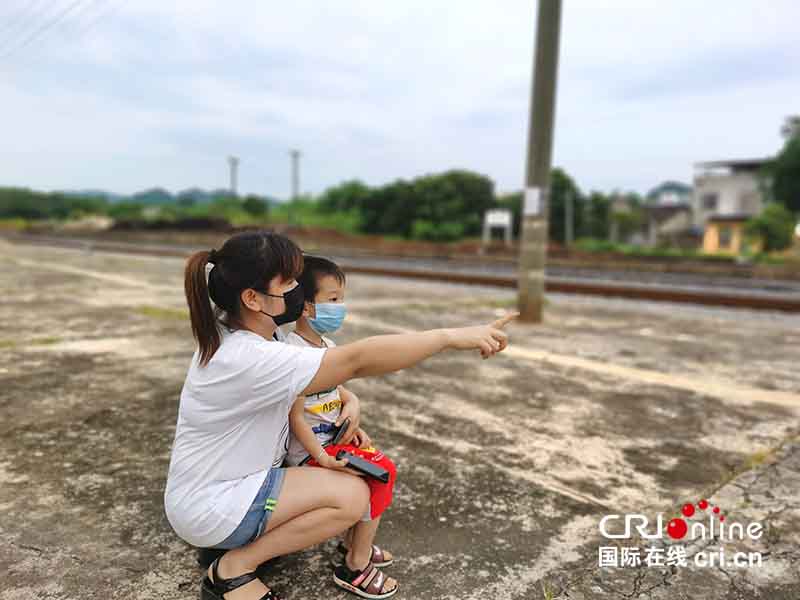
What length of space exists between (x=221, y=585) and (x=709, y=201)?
53611 millimetres

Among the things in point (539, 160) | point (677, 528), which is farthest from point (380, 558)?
point (539, 160)

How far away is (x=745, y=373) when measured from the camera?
5414 millimetres

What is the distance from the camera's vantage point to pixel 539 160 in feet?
25.0

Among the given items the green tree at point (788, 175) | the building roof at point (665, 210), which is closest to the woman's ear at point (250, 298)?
the green tree at point (788, 175)

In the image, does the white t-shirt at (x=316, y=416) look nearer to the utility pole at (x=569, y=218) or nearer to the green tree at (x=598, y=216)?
the utility pole at (x=569, y=218)

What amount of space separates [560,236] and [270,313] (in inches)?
1711

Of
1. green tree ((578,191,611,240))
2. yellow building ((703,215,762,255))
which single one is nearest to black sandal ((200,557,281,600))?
yellow building ((703,215,762,255))

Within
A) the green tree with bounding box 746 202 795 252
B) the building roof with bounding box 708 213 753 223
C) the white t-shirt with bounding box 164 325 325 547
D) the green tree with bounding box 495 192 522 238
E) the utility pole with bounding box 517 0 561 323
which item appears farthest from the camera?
the green tree with bounding box 495 192 522 238

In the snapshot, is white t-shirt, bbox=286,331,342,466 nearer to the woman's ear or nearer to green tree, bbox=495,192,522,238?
the woman's ear

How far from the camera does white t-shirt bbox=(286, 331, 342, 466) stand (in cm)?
217

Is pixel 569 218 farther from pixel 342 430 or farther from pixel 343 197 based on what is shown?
pixel 342 430

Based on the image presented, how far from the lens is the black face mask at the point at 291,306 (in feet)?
6.12

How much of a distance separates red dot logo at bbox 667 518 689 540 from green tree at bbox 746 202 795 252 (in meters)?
29.5

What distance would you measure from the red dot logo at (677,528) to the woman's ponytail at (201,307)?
2031mm
